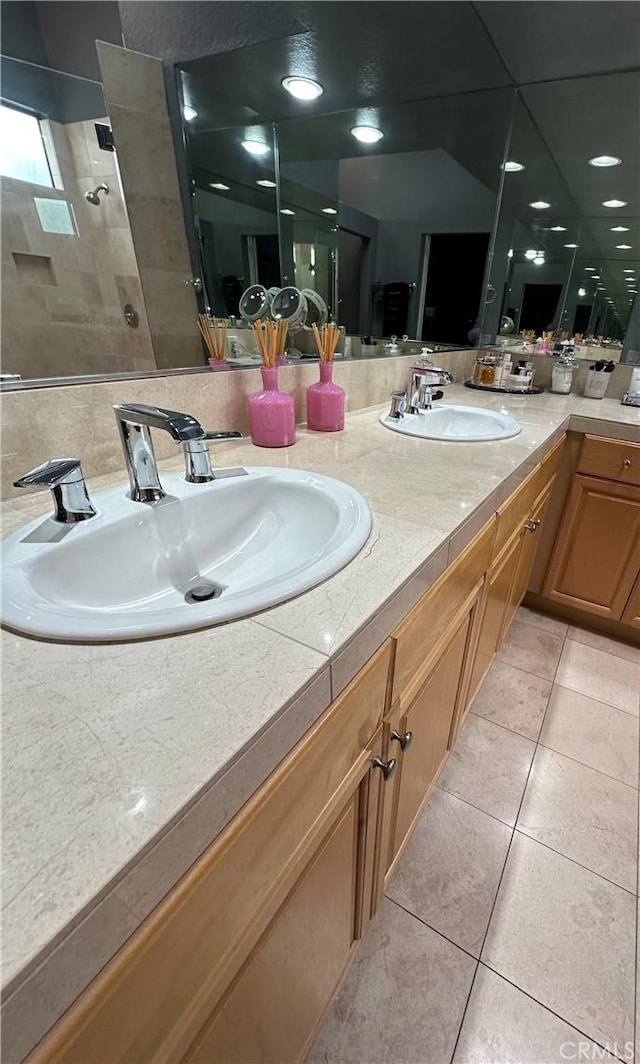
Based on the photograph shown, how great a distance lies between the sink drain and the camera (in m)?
0.69

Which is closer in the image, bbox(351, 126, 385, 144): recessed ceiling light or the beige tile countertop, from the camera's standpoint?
the beige tile countertop

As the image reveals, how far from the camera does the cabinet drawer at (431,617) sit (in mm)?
639

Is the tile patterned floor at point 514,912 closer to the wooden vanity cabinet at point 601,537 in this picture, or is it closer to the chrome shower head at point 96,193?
the wooden vanity cabinet at point 601,537

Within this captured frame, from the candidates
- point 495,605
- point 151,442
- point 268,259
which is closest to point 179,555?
point 151,442

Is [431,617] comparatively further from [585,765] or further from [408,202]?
[408,202]

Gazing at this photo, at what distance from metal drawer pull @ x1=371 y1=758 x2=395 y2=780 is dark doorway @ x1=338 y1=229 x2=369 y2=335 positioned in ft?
4.12

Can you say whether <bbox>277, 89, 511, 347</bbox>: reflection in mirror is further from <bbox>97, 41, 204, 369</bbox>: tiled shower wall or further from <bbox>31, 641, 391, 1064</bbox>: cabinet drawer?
<bbox>31, 641, 391, 1064</bbox>: cabinet drawer

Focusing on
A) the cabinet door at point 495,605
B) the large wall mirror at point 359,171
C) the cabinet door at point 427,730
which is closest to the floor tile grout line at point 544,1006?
the cabinet door at point 427,730

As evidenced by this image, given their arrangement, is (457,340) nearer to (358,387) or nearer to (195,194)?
(358,387)

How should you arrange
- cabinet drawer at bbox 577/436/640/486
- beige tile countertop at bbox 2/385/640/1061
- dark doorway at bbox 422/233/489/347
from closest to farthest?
beige tile countertop at bbox 2/385/640/1061 → cabinet drawer at bbox 577/436/640/486 → dark doorway at bbox 422/233/489/347

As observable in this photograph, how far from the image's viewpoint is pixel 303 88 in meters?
1.19

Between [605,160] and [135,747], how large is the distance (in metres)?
2.64

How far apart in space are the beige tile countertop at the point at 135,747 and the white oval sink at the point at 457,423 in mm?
728

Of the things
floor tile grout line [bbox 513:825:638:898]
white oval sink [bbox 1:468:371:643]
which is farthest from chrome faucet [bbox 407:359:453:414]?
floor tile grout line [bbox 513:825:638:898]
